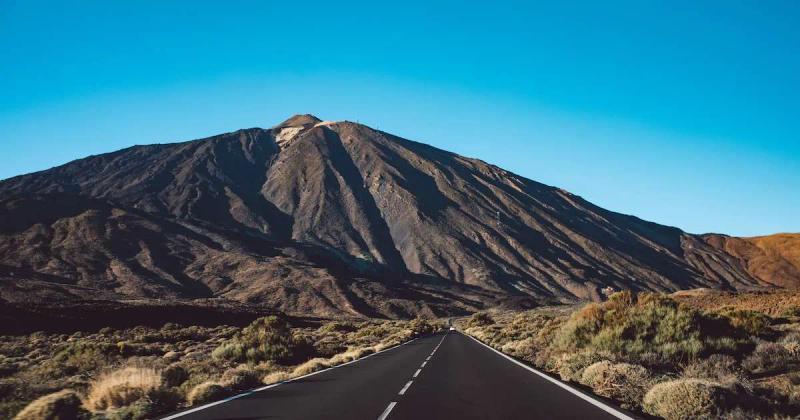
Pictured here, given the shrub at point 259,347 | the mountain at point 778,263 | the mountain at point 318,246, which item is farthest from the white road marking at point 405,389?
the mountain at point 778,263

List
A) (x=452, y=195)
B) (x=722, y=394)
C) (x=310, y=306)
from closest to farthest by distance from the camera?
(x=722, y=394)
(x=310, y=306)
(x=452, y=195)

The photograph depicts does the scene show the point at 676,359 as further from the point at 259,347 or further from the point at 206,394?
the point at 259,347

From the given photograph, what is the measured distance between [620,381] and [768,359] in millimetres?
4999

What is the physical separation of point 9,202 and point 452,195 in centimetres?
11829

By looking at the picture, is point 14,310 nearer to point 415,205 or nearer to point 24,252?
point 24,252

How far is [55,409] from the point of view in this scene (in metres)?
9.45

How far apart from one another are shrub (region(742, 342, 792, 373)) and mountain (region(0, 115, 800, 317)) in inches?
3110

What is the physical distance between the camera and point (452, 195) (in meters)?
184

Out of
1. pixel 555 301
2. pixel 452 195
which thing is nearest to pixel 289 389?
pixel 555 301

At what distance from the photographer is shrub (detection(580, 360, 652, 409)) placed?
33.0 feet

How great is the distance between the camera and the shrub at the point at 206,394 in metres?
11.4

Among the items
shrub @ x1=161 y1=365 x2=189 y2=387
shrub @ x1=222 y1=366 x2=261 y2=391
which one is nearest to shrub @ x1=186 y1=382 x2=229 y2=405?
shrub @ x1=222 y1=366 x2=261 y2=391

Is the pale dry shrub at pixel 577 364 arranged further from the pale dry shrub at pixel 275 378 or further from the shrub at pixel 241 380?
the shrub at pixel 241 380

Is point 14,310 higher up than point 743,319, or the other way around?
point 743,319
